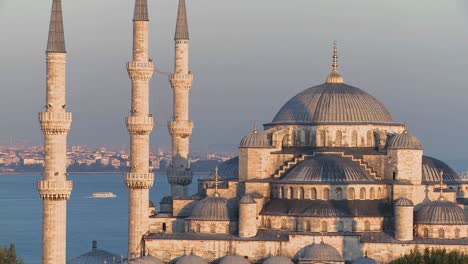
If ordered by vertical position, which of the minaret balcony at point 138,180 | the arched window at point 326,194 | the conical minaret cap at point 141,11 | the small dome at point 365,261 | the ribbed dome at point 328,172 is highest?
the conical minaret cap at point 141,11

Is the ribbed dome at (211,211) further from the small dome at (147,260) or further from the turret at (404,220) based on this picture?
the turret at (404,220)

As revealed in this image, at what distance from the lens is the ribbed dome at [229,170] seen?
74.1 meters

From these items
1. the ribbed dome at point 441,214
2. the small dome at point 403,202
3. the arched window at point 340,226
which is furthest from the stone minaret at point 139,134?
the ribbed dome at point 441,214

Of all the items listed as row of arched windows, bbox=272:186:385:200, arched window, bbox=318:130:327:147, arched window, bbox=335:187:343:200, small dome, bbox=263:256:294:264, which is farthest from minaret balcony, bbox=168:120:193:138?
small dome, bbox=263:256:294:264

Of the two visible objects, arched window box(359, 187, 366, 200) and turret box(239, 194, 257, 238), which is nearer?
turret box(239, 194, 257, 238)

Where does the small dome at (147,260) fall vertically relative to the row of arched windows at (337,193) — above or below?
below

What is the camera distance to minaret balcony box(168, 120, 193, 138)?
242 ft

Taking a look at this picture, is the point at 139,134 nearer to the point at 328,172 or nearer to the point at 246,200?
the point at 246,200

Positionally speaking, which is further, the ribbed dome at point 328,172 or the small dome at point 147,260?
the ribbed dome at point 328,172

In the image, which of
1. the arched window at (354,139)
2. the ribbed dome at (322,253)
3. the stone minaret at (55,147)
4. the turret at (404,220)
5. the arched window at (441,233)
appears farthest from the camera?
the arched window at (354,139)

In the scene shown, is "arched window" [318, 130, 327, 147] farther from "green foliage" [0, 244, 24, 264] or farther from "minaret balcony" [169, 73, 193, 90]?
"green foliage" [0, 244, 24, 264]

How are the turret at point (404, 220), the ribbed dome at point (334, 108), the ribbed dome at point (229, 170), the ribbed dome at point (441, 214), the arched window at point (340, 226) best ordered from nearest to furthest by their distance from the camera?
the turret at point (404, 220), the ribbed dome at point (441, 214), the arched window at point (340, 226), the ribbed dome at point (334, 108), the ribbed dome at point (229, 170)

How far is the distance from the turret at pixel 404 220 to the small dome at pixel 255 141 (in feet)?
27.9

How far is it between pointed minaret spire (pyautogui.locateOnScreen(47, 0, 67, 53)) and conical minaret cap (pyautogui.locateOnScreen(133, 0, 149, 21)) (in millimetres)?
6198
